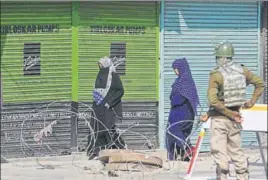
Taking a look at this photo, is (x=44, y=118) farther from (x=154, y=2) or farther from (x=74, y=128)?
(x=154, y=2)

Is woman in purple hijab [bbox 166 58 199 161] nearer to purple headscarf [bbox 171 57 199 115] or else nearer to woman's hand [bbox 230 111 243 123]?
purple headscarf [bbox 171 57 199 115]

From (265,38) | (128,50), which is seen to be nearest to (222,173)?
(128,50)

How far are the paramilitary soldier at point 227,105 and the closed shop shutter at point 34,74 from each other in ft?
14.3

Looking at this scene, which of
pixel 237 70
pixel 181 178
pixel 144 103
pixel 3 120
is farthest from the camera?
pixel 144 103

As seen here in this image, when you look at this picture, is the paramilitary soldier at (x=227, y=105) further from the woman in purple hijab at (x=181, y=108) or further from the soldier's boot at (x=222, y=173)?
the woman in purple hijab at (x=181, y=108)

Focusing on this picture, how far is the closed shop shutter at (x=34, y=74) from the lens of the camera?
12820 mm

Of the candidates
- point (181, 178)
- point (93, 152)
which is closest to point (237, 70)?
point (181, 178)

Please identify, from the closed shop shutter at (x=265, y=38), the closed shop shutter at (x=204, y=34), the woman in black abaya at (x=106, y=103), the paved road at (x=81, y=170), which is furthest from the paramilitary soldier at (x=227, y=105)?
the closed shop shutter at (x=265, y=38)

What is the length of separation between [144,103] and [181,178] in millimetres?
2874

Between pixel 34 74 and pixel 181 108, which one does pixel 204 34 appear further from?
pixel 34 74

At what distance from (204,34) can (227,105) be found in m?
4.92

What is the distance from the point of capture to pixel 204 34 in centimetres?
1390

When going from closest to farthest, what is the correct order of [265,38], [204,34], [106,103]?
[106,103] < [204,34] < [265,38]

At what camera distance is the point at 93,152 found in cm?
1299
